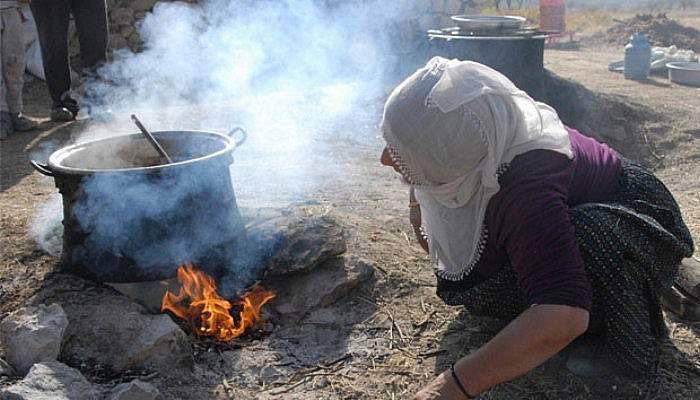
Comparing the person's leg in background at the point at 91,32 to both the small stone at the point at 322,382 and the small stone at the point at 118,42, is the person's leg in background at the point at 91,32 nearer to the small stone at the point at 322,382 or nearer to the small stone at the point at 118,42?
the small stone at the point at 118,42

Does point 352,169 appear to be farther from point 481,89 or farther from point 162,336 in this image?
point 481,89

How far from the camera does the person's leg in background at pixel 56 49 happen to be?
575cm

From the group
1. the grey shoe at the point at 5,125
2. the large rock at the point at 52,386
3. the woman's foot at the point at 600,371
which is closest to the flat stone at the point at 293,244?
the large rock at the point at 52,386

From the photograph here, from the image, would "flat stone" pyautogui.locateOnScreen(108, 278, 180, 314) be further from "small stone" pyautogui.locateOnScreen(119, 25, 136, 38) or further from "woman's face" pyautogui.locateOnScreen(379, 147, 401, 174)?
"small stone" pyautogui.locateOnScreen(119, 25, 136, 38)

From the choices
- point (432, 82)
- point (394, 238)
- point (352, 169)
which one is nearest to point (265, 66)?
point (352, 169)

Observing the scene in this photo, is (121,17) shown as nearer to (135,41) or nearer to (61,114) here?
(135,41)

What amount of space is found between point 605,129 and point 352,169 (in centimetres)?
266

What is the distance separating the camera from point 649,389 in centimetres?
238

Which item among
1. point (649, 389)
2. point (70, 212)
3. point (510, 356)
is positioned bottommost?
point (649, 389)

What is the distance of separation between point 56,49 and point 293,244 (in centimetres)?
391

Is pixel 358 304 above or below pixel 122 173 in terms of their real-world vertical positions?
below

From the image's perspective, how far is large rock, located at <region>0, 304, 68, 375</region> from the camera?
93.6 inches

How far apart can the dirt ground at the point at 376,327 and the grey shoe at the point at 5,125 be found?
3.72 feet

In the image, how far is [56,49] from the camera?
5.90 meters
